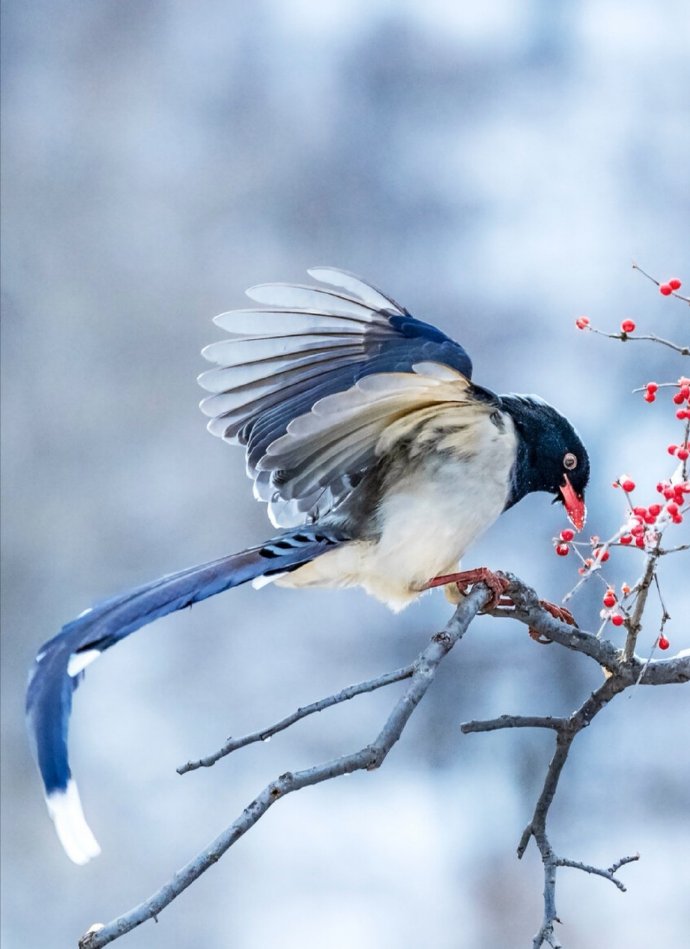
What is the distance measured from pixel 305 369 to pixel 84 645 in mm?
611

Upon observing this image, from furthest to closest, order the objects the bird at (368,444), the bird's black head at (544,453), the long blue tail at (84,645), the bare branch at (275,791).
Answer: the bird's black head at (544,453)
the bird at (368,444)
the long blue tail at (84,645)
the bare branch at (275,791)

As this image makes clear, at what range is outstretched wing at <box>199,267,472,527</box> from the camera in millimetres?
1676

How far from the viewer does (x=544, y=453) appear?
71.6 inches

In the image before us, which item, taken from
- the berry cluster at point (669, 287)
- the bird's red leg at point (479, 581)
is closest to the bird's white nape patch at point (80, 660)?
the bird's red leg at point (479, 581)

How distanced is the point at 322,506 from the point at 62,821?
769 millimetres

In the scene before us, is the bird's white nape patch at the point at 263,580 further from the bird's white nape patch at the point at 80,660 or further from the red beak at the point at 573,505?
the red beak at the point at 573,505

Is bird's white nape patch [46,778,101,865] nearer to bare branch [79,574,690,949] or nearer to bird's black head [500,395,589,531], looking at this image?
bare branch [79,574,690,949]

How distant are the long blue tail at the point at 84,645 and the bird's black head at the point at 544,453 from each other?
37 cm

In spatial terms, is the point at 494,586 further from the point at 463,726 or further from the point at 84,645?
the point at 84,645

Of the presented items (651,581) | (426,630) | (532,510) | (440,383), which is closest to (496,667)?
(426,630)

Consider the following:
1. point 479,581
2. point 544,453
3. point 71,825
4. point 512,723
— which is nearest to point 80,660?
point 71,825

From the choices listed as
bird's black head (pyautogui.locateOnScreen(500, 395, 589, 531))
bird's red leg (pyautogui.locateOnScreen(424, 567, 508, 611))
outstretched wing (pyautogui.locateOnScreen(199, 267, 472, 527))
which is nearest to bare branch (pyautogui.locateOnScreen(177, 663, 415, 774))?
bird's red leg (pyautogui.locateOnScreen(424, 567, 508, 611))

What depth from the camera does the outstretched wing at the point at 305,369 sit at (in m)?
1.68

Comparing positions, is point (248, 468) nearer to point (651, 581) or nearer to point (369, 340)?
point (369, 340)
